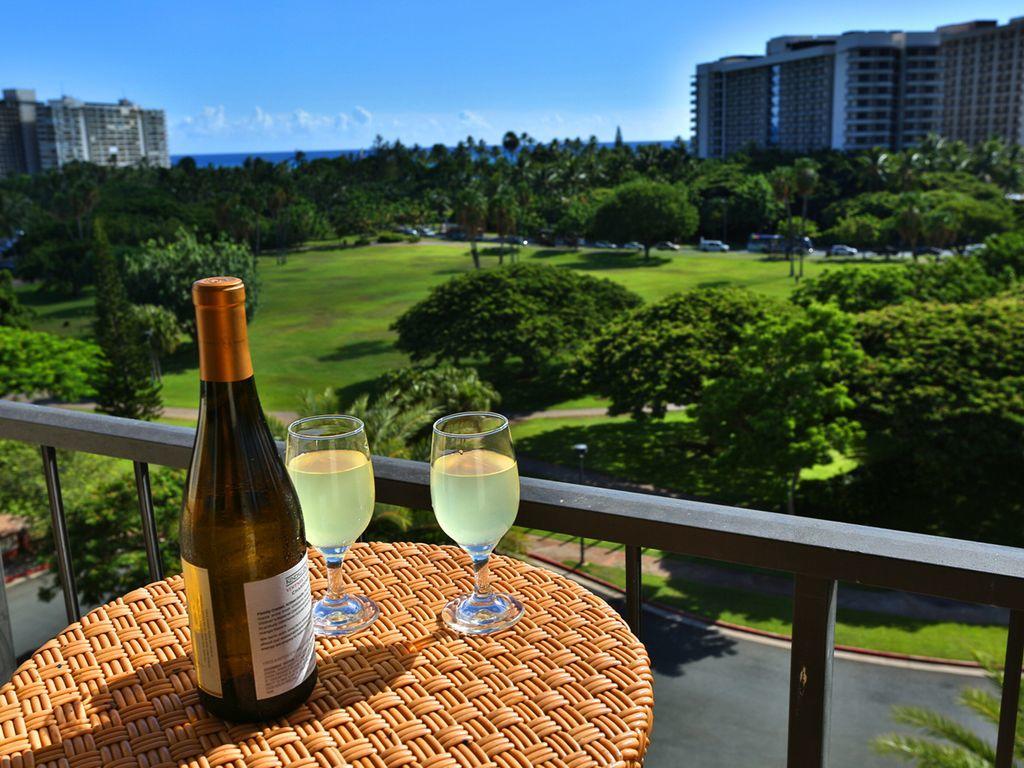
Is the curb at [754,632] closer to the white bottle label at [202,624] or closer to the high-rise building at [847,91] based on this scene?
the white bottle label at [202,624]

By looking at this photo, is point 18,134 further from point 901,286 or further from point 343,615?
point 343,615

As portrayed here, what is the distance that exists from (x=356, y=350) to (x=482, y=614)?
144 ft

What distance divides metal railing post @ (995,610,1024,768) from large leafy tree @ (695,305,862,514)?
756 inches

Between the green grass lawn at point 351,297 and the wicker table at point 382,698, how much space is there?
103ft

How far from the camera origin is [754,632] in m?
16.5

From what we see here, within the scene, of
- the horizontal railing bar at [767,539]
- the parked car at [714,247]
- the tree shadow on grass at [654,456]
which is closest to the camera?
the horizontal railing bar at [767,539]

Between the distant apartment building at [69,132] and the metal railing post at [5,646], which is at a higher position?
the distant apartment building at [69,132]

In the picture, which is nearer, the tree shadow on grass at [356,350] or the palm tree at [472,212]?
the tree shadow on grass at [356,350]

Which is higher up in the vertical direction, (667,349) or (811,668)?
(811,668)

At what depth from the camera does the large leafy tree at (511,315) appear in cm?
3431

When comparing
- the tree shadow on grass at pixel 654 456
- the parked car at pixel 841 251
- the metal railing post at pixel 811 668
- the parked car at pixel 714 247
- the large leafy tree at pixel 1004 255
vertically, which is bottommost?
the tree shadow on grass at pixel 654 456

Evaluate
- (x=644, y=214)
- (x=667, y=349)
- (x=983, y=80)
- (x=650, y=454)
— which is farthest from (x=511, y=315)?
(x=983, y=80)

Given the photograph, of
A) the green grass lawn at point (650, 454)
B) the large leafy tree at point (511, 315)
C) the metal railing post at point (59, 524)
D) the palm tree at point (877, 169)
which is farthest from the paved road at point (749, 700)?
the palm tree at point (877, 169)

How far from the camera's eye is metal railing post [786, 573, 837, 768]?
4.66ft
